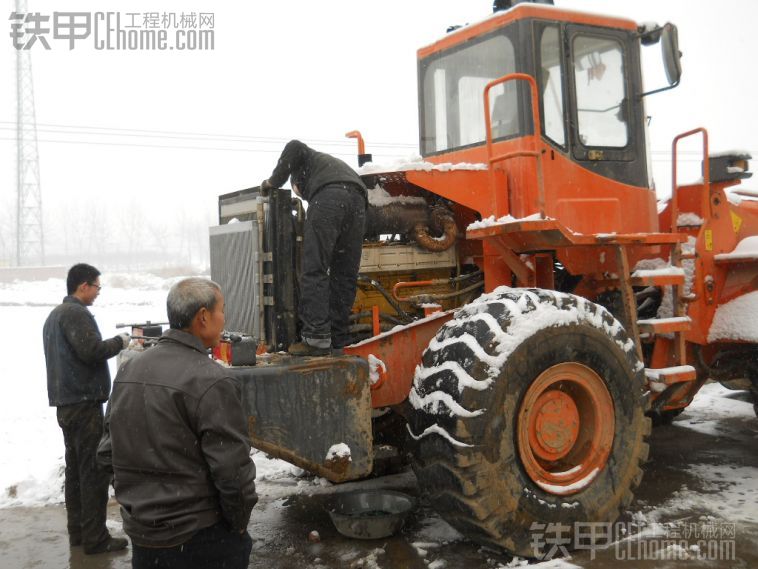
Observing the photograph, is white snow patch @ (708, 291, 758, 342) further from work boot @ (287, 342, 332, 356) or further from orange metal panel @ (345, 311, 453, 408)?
work boot @ (287, 342, 332, 356)

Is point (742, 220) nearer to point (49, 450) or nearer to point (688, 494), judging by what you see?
point (688, 494)

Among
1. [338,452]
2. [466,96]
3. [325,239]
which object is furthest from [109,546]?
[466,96]

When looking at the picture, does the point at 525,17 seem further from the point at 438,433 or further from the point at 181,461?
the point at 181,461

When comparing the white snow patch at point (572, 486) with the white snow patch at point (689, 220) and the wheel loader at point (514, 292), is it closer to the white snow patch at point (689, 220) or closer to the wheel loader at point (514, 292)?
the wheel loader at point (514, 292)

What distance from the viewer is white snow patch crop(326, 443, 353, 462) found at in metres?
3.72

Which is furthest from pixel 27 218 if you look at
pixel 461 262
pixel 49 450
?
pixel 461 262

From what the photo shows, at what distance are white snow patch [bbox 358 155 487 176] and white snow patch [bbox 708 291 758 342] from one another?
226 centimetres

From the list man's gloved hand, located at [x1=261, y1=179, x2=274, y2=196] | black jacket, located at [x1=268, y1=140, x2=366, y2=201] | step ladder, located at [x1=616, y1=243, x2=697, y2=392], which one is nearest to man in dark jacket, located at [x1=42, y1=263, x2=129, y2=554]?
man's gloved hand, located at [x1=261, y1=179, x2=274, y2=196]

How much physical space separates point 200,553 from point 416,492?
3033 mm

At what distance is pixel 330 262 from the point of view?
13.6 feet

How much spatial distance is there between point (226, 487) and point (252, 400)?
1.23 meters

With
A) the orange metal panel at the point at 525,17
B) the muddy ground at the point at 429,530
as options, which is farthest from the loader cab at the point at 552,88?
the muddy ground at the point at 429,530

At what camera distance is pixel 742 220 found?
5.68m

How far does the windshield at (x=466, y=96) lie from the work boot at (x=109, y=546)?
3.54 m
